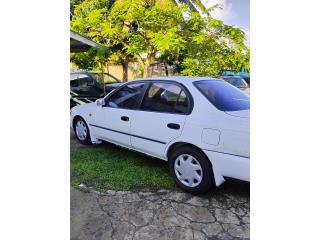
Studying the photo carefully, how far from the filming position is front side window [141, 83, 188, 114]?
82.3 inches

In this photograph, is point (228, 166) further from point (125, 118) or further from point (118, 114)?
point (118, 114)

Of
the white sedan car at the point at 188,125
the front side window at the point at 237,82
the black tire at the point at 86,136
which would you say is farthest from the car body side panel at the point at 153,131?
the black tire at the point at 86,136

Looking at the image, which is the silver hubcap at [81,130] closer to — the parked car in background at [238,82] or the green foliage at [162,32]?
the green foliage at [162,32]

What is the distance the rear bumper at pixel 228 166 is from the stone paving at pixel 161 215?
0.19m

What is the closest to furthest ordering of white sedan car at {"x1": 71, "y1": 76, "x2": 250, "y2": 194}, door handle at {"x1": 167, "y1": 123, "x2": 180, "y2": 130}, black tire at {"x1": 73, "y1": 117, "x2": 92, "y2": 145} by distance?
white sedan car at {"x1": 71, "y1": 76, "x2": 250, "y2": 194}, door handle at {"x1": 167, "y1": 123, "x2": 180, "y2": 130}, black tire at {"x1": 73, "y1": 117, "x2": 92, "y2": 145}

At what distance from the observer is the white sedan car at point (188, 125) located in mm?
1787

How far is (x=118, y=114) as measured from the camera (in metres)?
2.55

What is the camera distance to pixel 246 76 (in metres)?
1.76

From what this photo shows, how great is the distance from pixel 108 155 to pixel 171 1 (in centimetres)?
155

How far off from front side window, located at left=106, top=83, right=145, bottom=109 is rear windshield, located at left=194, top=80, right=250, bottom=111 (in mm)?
597

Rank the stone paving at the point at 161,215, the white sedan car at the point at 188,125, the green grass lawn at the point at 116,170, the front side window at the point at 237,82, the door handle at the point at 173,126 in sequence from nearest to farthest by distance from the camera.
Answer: the stone paving at the point at 161,215 < the white sedan car at the point at 188,125 < the front side window at the point at 237,82 < the door handle at the point at 173,126 < the green grass lawn at the point at 116,170

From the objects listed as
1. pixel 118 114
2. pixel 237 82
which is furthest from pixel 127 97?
pixel 237 82

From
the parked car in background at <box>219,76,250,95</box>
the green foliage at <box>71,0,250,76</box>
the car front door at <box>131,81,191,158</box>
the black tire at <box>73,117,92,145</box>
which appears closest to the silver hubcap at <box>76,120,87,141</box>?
the black tire at <box>73,117,92,145</box>

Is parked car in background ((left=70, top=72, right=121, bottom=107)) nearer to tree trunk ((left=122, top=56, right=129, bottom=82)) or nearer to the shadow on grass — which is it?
tree trunk ((left=122, top=56, right=129, bottom=82))
